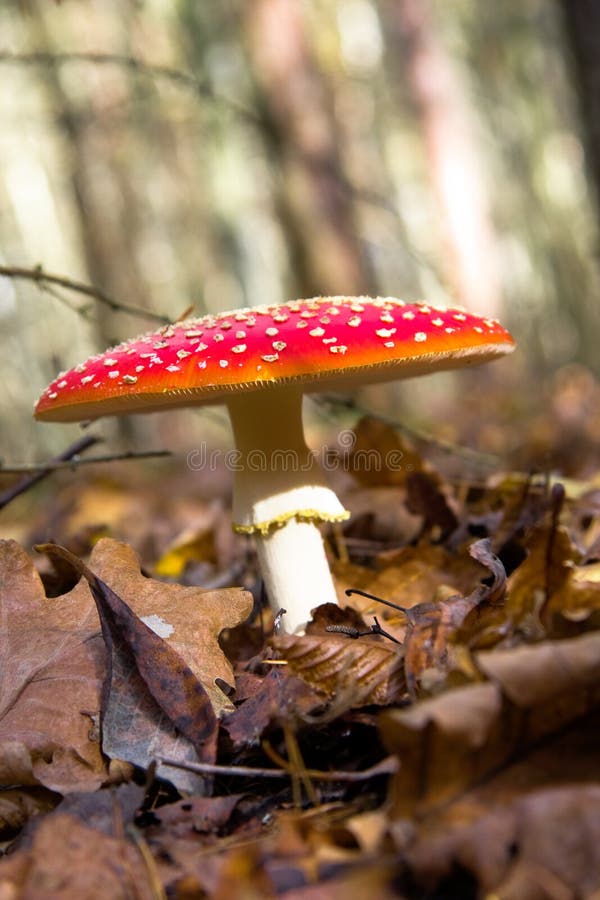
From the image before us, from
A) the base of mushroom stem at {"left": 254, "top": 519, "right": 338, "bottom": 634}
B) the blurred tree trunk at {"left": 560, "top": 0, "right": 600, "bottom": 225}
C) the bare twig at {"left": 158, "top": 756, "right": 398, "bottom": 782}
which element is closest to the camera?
the bare twig at {"left": 158, "top": 756, "right": 398, "bottom": 782}

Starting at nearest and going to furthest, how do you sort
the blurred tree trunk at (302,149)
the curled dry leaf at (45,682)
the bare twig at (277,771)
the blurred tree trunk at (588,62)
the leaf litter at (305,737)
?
the leaf litter at (305,737)
the bare twig at (277,771)
the curled dry leaf at (45,682)
the blurred tree trunk at (588,62)
the blurred tree trunk at (302,149)

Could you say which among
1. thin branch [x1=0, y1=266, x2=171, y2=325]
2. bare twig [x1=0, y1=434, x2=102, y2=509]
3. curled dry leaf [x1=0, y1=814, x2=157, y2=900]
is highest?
thin branch [x1=0, y1=266, x2=171, y2=325]

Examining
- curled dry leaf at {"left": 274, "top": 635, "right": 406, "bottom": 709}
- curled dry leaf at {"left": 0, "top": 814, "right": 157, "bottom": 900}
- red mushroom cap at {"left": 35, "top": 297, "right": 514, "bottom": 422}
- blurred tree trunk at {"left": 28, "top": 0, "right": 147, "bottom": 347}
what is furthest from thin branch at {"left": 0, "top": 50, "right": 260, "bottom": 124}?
blurred tree trunk at {"left": 28, "top": 0, "right": 147, "bottom": 347}

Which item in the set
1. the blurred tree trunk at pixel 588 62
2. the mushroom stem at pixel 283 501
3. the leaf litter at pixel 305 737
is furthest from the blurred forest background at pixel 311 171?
the leaf litter at pixel 305 737

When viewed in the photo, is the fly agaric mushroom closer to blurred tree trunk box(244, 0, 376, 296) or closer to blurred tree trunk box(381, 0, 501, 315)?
blurred tree trunk box(244, 0, 376, 296)

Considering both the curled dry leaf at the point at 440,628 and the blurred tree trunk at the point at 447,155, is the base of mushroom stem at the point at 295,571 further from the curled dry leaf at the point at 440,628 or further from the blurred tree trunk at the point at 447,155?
the blurred tree trunk at the point at 447,155

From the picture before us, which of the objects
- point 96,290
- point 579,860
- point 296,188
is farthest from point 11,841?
point 296,188
